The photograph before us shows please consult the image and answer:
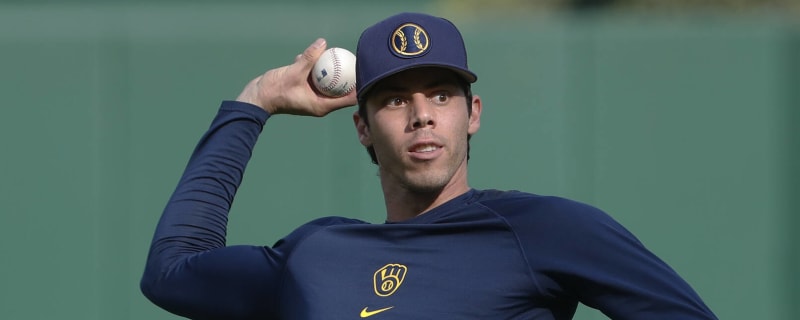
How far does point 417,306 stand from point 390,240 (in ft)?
0.55

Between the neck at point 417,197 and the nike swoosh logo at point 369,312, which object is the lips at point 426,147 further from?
the nike swoosh logo at point 369,312

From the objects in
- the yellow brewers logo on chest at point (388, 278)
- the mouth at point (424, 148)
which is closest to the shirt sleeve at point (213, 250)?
the yellow brewers logo on chest at point (388, 278)

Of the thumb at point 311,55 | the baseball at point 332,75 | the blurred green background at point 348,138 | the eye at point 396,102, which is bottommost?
the blurred green background at point 348,138

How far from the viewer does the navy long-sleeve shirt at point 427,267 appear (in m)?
2.42

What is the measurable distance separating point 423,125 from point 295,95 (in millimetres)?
413

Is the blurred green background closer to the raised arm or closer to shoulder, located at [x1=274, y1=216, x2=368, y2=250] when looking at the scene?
the raised arm

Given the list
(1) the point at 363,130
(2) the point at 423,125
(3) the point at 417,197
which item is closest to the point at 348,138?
(1) the point at 363,130

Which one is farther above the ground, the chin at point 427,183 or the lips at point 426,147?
the lips at point 426,147

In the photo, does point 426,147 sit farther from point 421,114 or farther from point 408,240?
point 408,240

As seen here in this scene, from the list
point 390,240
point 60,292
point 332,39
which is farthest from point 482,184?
point 390,240

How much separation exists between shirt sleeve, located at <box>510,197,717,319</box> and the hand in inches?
24.1

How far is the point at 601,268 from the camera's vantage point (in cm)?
241

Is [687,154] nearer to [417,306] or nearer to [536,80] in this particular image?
[536,80]

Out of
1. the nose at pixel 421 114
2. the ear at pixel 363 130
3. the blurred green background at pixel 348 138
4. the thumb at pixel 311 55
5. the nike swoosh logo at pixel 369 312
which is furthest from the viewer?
the blurred green background at pixel 348 138
